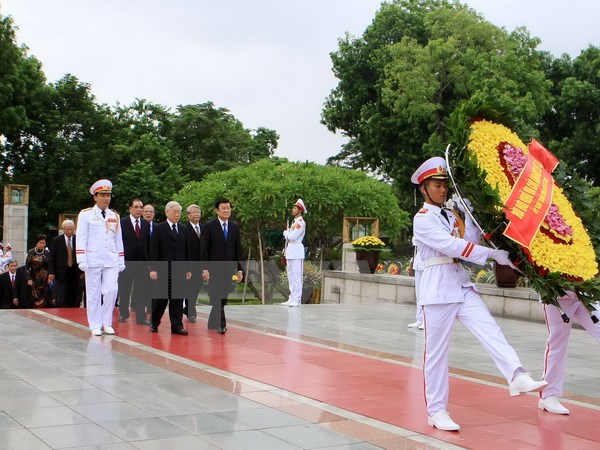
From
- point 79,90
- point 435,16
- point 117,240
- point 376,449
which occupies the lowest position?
point 376,449

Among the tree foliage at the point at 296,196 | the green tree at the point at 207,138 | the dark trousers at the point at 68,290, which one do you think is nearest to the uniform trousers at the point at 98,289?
the dark trousers at the point at 68,290

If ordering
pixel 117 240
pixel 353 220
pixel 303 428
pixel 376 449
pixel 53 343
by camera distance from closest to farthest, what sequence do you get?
1. pixel 376 449
2. pixel 303 428
3. pixel 53 343
4. pixel 117 240
5. pixel 353 220

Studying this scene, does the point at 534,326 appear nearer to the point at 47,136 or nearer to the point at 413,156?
the point at 413,156

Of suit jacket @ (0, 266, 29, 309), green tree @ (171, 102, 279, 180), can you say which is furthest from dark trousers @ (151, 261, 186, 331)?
green tree @ (171, 102, 279, 180)

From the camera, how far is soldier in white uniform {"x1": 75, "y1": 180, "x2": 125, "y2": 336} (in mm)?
9812

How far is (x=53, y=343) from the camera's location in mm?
9062

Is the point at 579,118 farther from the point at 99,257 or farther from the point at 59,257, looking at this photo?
the point at 99,257

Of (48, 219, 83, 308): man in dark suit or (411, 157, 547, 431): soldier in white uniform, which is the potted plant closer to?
(48, 219, 83, 308): man in dark suit

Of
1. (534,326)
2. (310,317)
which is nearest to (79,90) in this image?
(310,317)

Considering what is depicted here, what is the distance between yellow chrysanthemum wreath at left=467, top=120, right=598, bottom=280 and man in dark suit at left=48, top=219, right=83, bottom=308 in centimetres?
854

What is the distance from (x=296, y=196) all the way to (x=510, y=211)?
47.0 ft

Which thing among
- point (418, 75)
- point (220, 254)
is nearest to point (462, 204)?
point (220, 254)

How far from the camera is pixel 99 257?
9.83 meters

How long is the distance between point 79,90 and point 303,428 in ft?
99.3
